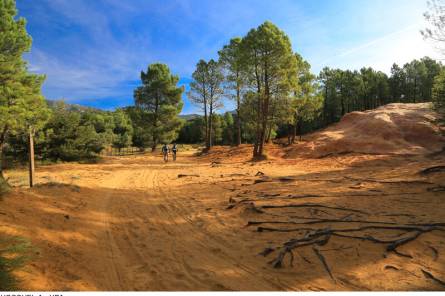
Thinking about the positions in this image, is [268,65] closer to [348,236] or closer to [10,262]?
[348,236]

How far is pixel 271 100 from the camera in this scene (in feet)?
73.2

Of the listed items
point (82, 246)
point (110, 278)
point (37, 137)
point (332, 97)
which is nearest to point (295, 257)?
point (110, 278)

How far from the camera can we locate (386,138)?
20.9m

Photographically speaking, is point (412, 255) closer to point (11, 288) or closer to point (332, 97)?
point (11, 288)

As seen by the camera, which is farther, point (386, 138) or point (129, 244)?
point (386, 138)

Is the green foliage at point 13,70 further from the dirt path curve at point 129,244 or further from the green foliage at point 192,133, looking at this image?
the green foliage at point 192,133

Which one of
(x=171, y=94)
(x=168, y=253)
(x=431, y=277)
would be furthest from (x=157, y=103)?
(x=431, y=277)

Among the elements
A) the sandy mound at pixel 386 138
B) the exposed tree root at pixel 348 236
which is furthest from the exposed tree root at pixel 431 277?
the sandy mound at pixel 386 138

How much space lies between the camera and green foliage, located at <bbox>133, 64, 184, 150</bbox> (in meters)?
35.8

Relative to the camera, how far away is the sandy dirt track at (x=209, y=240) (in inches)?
139

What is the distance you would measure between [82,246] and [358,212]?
6.11 metres

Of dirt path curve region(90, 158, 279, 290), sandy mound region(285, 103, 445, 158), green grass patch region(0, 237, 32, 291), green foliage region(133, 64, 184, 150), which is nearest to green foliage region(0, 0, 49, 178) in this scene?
dirt path curve region(90, 158, 279, 290)

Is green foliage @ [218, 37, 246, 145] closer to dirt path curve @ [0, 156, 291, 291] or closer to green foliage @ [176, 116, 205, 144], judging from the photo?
dirt path curve @ [0, 156, 291, 291]

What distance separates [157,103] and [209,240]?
1321 inches
